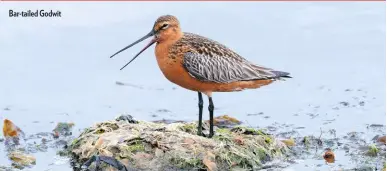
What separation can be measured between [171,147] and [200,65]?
3.09 ft

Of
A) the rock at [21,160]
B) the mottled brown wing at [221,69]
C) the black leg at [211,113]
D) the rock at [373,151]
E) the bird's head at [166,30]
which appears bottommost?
the rock at [21,160]

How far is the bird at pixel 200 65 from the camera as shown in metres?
11.6

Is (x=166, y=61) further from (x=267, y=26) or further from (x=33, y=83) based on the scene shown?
(x=267, y=26)

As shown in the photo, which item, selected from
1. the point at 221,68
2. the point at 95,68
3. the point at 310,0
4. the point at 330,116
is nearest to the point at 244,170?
the point at 221,68

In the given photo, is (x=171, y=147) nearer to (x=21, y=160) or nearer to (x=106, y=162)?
(x=106, y=162)

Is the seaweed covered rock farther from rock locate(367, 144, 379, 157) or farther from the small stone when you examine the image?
rock locate(367, 144, 379, 157)

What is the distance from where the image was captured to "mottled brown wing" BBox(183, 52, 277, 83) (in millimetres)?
11602

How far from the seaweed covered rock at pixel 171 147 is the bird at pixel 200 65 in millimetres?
377

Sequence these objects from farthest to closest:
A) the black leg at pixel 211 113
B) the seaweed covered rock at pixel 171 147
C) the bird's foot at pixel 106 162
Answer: the black leg at pixel 211 113 < the seaweed covered rock at pixel 171 147 < the bird's foot at pixel 106 162

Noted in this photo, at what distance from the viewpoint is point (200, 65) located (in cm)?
1163

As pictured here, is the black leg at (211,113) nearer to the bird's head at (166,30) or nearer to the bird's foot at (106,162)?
the bird's head at (166,30)

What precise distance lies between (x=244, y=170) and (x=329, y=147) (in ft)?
4.24

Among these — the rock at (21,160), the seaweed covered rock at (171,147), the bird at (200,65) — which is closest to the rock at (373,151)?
the seaweed covered rock at (171,147)

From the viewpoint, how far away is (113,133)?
38.7 ft
